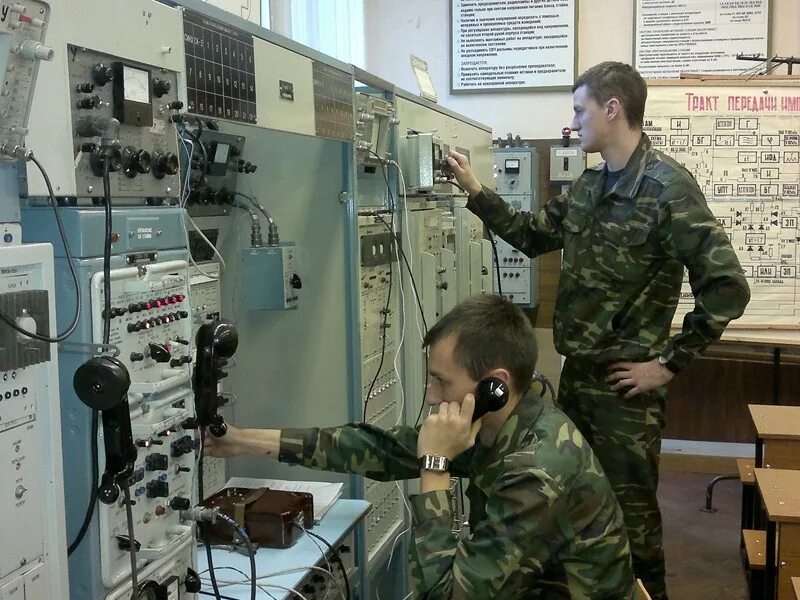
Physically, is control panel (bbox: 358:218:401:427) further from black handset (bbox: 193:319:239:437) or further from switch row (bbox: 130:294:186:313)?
switch row (bbox: 130:294:186:313)

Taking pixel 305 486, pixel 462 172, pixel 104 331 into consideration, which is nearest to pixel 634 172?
pixel 462 172

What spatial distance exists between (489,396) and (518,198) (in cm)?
341

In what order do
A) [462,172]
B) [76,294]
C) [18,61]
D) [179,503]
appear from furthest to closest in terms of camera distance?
[462,172] < [179,503] < [76,294] < [18,61]

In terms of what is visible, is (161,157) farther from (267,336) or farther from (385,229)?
(385,229)

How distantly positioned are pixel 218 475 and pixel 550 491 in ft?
3.79

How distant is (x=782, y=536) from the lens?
2.33 metres

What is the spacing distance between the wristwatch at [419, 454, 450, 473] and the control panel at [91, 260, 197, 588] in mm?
417

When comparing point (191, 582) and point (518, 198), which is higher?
point (518, 198)

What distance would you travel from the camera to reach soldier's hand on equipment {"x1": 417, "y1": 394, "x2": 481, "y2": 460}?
1.51 meters

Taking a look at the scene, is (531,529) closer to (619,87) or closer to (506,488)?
(506,488)

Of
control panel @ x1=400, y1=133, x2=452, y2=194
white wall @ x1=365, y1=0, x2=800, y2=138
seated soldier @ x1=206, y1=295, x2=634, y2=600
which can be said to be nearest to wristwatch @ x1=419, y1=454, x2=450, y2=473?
seated soldier @ x1=206, y1=295, x2=634, y2=600

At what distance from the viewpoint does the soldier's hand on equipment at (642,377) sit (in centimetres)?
250

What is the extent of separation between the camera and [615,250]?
2.55 m

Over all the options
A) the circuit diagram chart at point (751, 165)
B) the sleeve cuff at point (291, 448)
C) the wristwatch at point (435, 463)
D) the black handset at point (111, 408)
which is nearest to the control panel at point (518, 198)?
the circuit diagram chart at point (751, 165)
